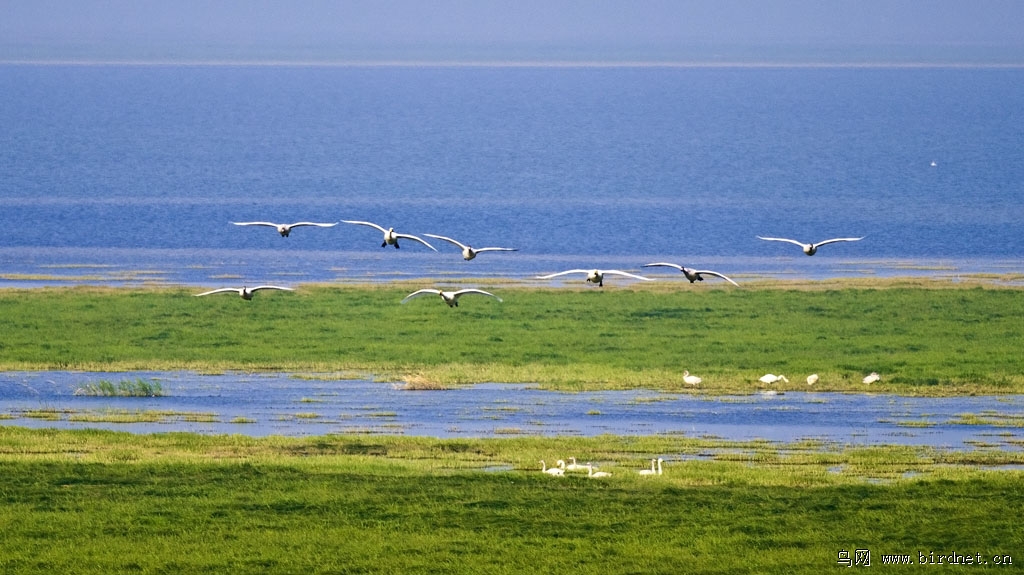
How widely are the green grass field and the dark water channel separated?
6.10 feet

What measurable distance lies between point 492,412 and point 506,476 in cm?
953

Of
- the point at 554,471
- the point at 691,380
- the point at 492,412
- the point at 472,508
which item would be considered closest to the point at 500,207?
the point at 691,380

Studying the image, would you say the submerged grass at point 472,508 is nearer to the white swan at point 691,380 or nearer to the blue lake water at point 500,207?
the white swan at point 691,380

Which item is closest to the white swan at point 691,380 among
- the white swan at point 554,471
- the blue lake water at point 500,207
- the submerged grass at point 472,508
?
the submerged grass at point 472,508

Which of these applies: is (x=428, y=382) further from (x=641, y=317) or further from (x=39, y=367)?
(x=641, y=317)

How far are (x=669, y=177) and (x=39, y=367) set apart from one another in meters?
120

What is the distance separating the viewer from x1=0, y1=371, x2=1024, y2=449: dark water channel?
36.2 metres

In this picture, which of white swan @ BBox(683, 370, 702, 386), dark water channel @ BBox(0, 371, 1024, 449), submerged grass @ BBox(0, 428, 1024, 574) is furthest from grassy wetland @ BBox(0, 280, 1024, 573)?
dark water channel @ BBox(0, 371, 1024, 449)

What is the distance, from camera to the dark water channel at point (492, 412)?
36.2 m

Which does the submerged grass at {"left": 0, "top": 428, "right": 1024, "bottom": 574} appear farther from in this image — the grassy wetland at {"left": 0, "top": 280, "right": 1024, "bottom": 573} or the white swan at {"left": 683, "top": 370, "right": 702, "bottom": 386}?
the white swan at {"left": 683, "top": 370, "right": 702, "bottom": 386}

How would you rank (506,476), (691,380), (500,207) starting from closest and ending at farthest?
(506,476), (691,380), (500,207)

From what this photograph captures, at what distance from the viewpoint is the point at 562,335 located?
52.6 meters

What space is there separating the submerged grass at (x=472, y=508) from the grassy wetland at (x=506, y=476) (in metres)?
0.06

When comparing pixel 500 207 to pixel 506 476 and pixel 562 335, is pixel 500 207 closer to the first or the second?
pixel 562 335
